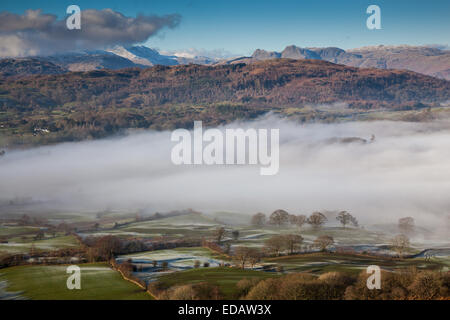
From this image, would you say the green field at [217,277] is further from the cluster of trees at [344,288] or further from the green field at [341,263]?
the green field at [341,263]

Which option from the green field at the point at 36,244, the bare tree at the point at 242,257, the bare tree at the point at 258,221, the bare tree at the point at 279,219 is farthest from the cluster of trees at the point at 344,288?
the bare tree at the point at 258,221

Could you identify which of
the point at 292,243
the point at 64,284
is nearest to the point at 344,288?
the point at 292,243

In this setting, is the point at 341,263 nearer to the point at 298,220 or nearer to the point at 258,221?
the point at 298,220

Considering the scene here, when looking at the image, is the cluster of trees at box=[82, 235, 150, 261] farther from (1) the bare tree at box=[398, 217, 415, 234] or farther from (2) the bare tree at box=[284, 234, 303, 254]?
(1) the bare tree at box=[398, 217, 415, 234]

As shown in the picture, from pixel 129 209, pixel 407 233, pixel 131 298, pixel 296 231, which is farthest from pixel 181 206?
pixel 131 298

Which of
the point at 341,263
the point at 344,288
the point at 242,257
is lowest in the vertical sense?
the point at 341,263

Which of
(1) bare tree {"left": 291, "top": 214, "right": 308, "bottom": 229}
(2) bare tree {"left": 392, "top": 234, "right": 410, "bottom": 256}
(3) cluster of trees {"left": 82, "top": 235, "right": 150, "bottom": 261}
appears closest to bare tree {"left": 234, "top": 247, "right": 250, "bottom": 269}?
(3) cluster of trees {"left": 82, "top": 235, "right": 150, "bottom": 261}
